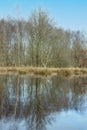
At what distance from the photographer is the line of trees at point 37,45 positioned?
167ft

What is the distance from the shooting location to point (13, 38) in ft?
204

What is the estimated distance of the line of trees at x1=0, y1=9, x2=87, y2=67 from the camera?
1999 inches

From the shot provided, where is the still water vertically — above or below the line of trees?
below

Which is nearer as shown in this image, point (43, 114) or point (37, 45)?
point (43, 114)

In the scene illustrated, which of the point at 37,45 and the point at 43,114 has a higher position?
the point at 37,45

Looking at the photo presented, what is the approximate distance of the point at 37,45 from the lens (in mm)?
52375

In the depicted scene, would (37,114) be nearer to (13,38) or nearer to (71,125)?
(71,125)

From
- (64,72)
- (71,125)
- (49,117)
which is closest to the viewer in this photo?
(71,125)

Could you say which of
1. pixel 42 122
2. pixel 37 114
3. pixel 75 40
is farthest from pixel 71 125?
pixel 75 40

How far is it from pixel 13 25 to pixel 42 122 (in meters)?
52.5

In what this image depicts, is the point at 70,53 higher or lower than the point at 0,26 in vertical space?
lower

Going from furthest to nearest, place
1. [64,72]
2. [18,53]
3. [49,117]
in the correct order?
1. [18,53]
2. [64,72]
3. [49,117]

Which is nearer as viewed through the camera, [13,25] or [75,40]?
[13,25]

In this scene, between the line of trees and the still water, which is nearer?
the still water
